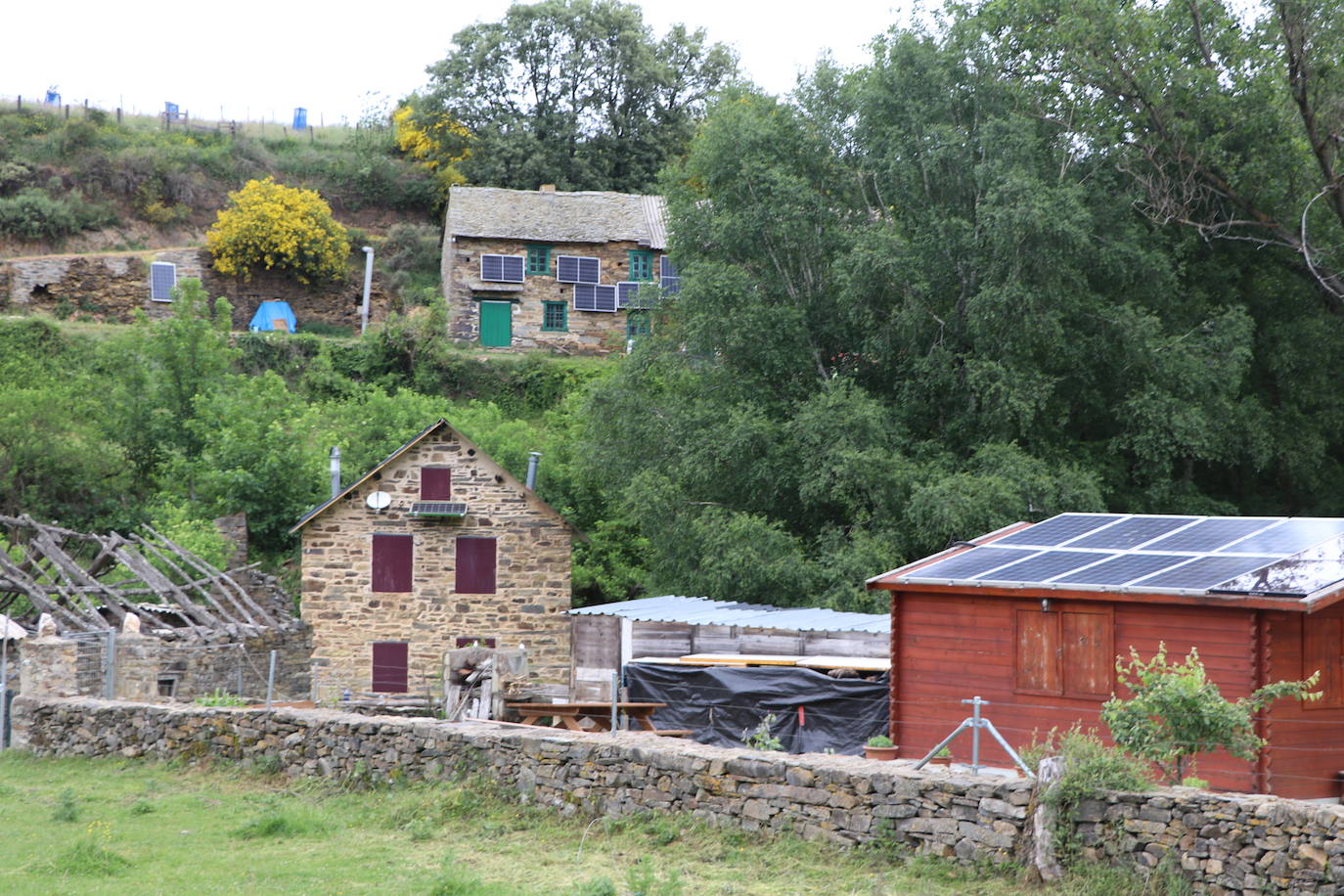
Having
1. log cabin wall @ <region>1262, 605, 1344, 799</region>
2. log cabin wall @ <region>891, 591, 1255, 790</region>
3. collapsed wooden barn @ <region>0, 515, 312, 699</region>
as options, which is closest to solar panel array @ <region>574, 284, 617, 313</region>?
collapsed wooden barn @ <region>0, 515, 312, 699</region>

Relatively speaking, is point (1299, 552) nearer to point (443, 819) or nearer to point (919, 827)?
point (919, 827)

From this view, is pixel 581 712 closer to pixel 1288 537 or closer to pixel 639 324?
pixel 1288 537

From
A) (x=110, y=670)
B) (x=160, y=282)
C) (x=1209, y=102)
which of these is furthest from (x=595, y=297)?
(x=110, y=670)

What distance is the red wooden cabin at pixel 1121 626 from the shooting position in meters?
13.8

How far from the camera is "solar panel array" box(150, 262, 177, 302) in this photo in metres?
43.8

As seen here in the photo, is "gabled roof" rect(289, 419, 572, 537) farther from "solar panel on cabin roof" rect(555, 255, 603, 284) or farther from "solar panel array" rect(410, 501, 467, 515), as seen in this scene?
"solar panel on cabin roof" rect(555, 255, 603, 284)

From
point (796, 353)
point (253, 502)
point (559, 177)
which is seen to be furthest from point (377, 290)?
point (796, 353)

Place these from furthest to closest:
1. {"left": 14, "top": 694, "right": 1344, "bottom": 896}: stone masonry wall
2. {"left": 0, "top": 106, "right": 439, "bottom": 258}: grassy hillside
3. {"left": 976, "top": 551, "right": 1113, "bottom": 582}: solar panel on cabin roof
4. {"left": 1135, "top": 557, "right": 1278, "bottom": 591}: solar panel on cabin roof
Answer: {"left": 0, "top": 106, "right": 439, "bottom": 258}: grassy hillside
{"left": 976, "top": 551, "right": 1113, "bottom": 582}: solar panel on cabin roof
{"left": 1135, "top": 557, "right": 1278, "bottom": 591}: solar panel on cabin roof
{"left": 14, "top": 694, "right": 1344, "bottom": 896}: stone masonry wall

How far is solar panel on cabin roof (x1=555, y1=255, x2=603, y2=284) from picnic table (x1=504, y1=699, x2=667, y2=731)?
88.3 feet

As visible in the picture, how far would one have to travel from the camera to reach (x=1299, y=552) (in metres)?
14.6

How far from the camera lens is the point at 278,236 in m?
44.8

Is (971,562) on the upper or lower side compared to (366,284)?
lower

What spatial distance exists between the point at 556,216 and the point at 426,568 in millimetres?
20276

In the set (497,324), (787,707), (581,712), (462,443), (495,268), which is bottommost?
(581,712)
